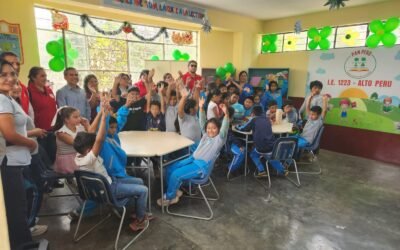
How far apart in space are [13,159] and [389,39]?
5895 millimetres

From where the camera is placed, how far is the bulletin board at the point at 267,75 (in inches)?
255

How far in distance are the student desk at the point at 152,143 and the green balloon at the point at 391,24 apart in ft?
14.3

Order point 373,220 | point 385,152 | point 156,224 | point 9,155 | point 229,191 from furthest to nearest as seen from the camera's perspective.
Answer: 1. point 385,152
2. point 229,191
3. point 373,220
4. point 156,224
5. point 9,155

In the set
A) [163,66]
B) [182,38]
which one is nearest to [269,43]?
[182,38]

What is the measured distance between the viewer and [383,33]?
4.57 metres

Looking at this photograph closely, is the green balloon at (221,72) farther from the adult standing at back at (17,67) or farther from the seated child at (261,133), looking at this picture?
the adult standing at back at (17,67)

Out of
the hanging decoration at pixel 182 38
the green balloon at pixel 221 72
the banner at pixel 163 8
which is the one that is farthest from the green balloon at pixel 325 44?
the hanging decoration at pixel 182 38

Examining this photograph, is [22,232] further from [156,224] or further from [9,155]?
[156,224]

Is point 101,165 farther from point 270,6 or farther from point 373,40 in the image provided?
point 373,40

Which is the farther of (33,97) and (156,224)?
(33,97)

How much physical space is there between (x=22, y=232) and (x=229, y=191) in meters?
2.34

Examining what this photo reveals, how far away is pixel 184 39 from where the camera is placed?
22.4ft

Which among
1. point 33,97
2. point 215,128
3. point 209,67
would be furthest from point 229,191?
point 209,67

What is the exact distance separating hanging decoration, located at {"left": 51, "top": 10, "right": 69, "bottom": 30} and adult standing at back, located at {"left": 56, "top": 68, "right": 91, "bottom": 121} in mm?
2077
